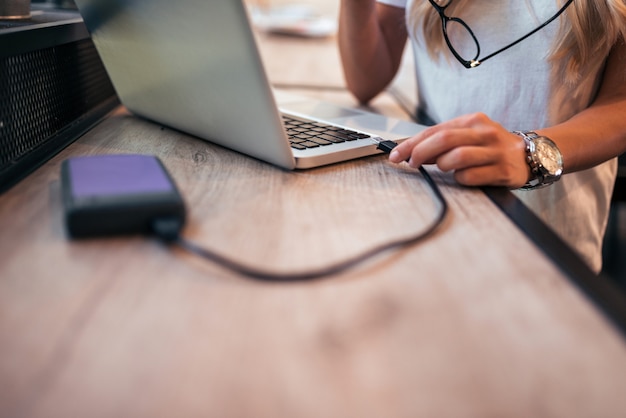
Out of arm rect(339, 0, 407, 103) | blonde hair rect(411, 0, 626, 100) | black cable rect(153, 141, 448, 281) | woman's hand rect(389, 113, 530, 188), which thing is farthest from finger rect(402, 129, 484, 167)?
arm rect(339, 0, 407, 103)

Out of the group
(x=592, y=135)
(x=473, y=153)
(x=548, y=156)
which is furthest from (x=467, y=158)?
(x=592, y=135)

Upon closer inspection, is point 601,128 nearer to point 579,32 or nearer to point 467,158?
point 579,32

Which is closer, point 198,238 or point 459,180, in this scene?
point 198,238

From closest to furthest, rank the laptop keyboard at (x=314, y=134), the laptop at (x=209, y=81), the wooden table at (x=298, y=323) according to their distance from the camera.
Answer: the wooden table at (x=298, y=323)
the laptop at (x=209, y=81)
the laptop keyboard at (x=314, y=134)

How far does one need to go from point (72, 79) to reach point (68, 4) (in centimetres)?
43

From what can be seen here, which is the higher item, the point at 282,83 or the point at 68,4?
the point at 68,4

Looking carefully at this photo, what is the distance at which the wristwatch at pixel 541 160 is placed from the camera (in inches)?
23.9

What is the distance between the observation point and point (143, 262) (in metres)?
0.40

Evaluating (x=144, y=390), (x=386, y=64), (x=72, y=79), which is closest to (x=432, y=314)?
(x=144, y=390)

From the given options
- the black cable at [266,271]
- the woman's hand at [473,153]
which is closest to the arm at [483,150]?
the woman's hand at [473,153]

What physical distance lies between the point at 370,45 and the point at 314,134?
0.42 m

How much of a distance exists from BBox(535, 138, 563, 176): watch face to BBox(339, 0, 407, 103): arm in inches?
18.2

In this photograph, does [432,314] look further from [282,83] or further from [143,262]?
[282,83]

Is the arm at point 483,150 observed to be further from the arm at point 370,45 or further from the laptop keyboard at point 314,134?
the arm at point 370,45
